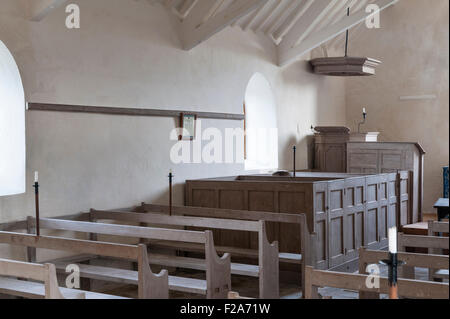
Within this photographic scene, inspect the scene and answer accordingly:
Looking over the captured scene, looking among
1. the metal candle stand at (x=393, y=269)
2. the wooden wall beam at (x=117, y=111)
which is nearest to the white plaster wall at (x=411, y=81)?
the wooden wall beam at (x=117, y=111)

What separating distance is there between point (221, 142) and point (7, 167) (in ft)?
12.0

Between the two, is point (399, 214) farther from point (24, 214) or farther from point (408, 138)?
point (24, 214)

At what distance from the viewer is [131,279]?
5.59 m

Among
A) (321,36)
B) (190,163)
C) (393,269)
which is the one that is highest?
(321,36)

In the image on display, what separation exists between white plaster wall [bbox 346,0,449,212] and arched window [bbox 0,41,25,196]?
8.43 metres

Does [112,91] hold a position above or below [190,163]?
above

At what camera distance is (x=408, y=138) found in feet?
41.8

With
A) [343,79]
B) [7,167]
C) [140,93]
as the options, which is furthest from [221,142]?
[343,79]

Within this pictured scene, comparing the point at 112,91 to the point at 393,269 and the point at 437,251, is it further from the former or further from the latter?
the point at 393,269

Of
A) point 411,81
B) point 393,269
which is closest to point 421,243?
point 393,269

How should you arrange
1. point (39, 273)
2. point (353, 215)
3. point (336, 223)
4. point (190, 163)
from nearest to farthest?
point (39, 273) → point (336, 223) → point (353, 215) → point (190, 163)

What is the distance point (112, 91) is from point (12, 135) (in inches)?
57.3

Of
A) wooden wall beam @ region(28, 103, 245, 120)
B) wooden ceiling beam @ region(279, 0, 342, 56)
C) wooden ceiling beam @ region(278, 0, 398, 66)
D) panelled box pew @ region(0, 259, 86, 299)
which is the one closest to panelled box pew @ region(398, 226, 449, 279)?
panelled box pew @ region(0, 259, 86, 299)

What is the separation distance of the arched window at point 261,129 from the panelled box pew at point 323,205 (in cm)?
189
